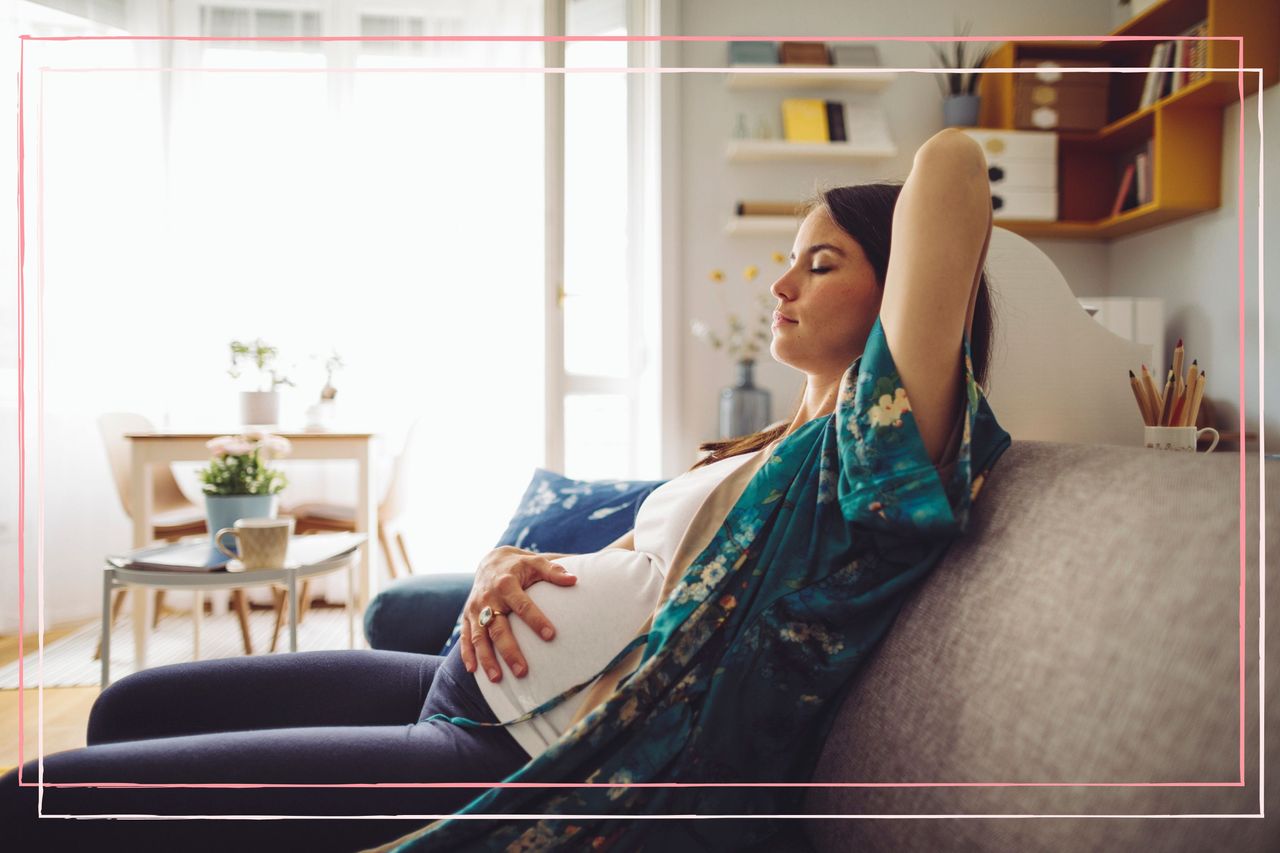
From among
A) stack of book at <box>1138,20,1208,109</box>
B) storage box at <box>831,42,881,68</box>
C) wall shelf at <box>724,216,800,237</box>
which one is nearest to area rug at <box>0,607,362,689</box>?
wall shelf at <box>724,216,800,237</box>

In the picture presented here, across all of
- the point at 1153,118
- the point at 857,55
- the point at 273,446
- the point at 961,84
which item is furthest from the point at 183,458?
the point at 1153,118

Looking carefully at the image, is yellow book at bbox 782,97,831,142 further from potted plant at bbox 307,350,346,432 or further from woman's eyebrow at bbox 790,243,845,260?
potted plant at bbox 307,350,346,432

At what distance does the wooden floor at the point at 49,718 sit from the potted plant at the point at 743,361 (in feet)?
6.71

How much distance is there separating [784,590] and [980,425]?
0.25m

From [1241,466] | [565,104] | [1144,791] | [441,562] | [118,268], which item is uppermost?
[565,104]

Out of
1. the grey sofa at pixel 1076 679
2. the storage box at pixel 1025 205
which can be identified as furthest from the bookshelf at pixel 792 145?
the grey sofa at pixel 1076 679

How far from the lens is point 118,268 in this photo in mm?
3139

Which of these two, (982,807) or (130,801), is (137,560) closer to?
(130,801)

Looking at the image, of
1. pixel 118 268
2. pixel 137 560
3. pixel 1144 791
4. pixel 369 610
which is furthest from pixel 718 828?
pixel 118 268

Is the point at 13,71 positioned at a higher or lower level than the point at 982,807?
higher

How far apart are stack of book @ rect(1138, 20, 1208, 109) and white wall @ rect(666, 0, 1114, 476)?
24 cm

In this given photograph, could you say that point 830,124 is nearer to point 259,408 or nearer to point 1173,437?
point 1173,437

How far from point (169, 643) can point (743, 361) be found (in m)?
2.40

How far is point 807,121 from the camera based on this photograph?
2.64 metres
